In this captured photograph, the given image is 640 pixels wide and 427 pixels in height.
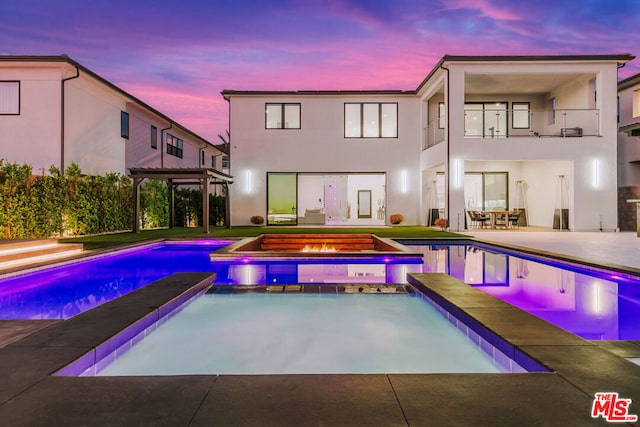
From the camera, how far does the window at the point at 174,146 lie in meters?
21.8

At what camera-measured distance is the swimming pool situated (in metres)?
4.24

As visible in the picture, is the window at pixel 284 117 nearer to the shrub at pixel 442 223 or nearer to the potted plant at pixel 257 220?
the potted plant at pixel 257 220

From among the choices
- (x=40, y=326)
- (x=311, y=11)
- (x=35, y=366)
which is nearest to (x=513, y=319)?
(x=35, y=366)

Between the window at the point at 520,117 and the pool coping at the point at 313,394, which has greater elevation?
the window at the point at 520,117

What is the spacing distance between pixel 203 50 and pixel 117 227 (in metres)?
11.5

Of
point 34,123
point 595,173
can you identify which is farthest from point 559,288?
point 34,123

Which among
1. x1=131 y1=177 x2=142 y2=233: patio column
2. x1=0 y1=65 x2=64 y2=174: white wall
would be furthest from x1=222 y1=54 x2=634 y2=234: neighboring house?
x1=0 y1=65 x2=64 y2=174: white wall

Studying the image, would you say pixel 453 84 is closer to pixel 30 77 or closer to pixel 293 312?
pixel 293 312

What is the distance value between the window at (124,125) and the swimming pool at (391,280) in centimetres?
942

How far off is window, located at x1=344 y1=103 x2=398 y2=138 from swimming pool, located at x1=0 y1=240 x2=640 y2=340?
9.01 metres

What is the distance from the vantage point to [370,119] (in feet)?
57.7

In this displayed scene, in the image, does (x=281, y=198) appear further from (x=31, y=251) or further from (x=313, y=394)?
(x=313, y=394)

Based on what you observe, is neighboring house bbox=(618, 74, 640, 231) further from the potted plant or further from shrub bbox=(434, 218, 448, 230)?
the potted plant

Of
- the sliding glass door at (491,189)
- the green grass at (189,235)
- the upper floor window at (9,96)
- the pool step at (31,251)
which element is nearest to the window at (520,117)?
the sliding glass door at (491,189)
